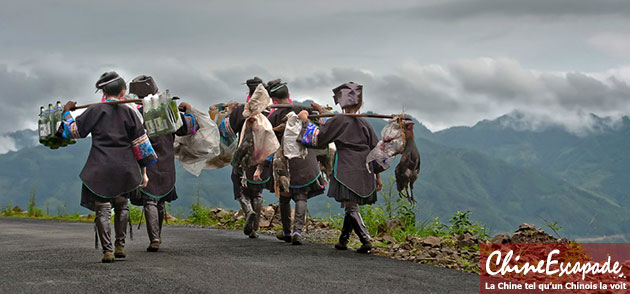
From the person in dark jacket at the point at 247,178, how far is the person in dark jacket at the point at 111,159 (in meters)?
2.83

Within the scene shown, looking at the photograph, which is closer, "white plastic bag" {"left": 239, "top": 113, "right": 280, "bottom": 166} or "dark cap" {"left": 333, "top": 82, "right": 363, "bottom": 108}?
"dark cap" {"left": 333, "top": 82, "right": 363, "bottom": 108}

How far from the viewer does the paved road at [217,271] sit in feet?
23.2

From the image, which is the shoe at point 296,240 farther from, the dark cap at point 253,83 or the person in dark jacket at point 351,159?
the dark cap at point 253,83

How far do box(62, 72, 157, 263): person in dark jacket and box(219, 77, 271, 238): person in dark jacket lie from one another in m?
2.83

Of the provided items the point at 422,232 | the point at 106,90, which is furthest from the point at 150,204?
the point at 422,232

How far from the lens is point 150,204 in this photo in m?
9.82

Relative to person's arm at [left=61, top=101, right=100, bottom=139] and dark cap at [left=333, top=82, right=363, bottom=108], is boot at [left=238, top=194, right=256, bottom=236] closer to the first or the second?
dark cap at [left=333, top=82, right=363, bottom=108]

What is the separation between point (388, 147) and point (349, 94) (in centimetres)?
91

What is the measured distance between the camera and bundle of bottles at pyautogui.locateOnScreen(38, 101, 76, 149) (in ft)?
30.7

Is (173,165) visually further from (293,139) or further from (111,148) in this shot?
(293,139)

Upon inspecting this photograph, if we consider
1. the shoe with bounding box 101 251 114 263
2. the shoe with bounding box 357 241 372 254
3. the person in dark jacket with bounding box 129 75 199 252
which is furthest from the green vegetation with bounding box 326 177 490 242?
the shoe with bounding box 101 251 114 263

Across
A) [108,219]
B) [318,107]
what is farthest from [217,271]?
[318,107]

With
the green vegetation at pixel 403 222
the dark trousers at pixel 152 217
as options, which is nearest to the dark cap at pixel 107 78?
the dark trousers at pixel 152 217

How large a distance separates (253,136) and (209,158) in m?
0.79
